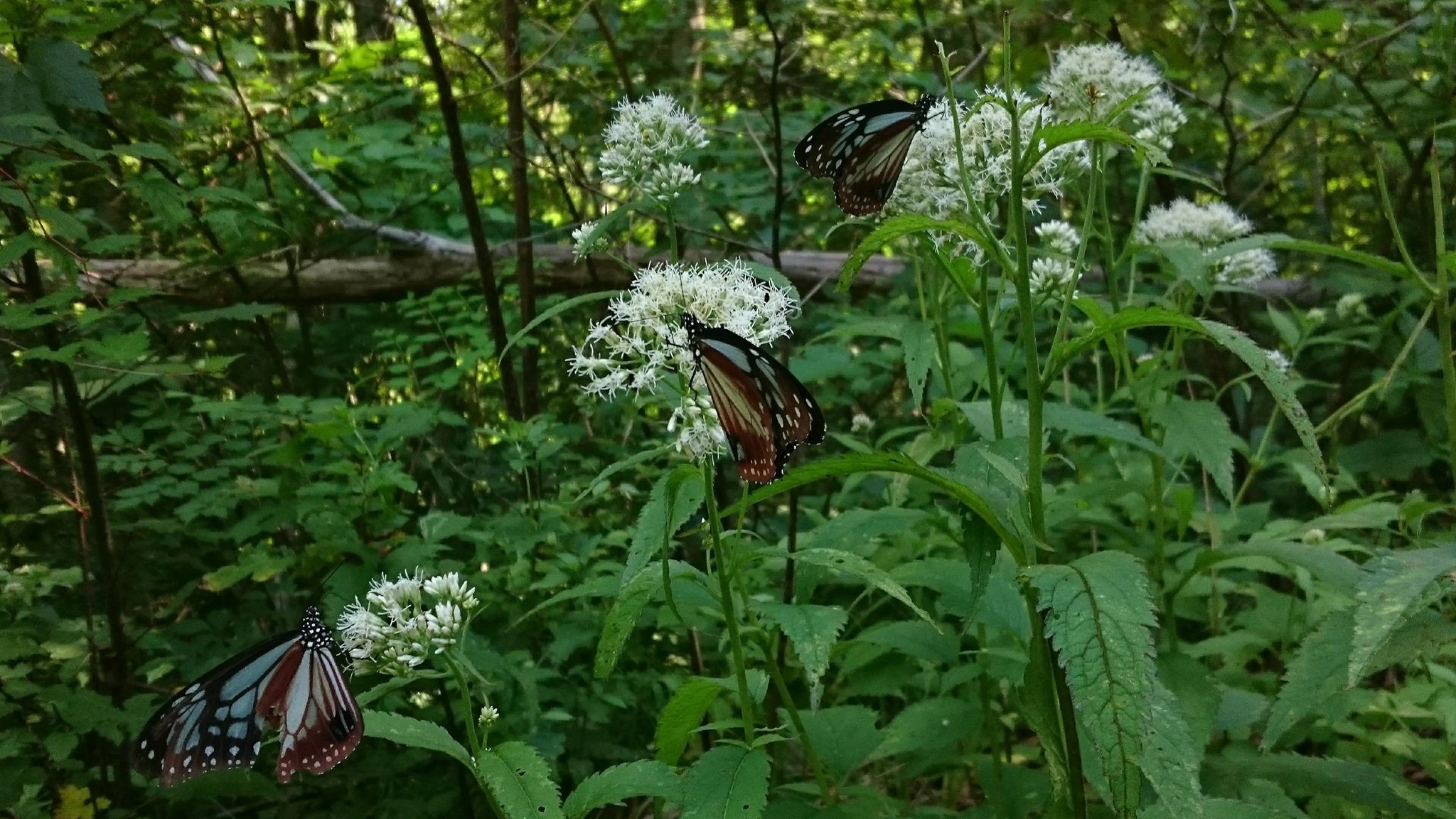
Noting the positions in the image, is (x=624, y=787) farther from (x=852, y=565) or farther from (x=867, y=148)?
(x=867, y=148)

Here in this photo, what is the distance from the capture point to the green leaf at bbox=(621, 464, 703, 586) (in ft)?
5.67

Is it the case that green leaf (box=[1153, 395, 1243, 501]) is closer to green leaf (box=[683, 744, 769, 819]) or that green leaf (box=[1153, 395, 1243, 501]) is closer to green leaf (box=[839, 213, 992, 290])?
green leaf (box=[839, 213, 992, 290])

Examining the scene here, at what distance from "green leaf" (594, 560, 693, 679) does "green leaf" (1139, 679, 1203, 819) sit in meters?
0.84

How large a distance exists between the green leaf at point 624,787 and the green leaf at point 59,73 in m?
2.10

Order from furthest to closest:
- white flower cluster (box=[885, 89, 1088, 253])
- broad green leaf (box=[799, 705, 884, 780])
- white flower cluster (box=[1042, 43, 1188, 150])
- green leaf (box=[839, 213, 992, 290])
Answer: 1. white flower cluster (box=[1042, 43, 1188, 150])
2. broad green leaf (box=[799, 705, 884, 780])
3. white flower cluster (box=[885, 89, 1088, 253])
4. green leaf (box=[839, 213, 992, 290])

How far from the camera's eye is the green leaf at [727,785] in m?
1.62

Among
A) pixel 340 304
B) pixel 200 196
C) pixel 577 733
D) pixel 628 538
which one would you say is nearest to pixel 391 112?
pixel 340 304

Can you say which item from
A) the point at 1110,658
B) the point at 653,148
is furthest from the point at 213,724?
the point at 1110,658

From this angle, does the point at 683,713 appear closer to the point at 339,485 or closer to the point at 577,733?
the point at 577,733

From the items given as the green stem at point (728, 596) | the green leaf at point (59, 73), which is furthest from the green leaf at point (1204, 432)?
the green leaf at point (59, 73)

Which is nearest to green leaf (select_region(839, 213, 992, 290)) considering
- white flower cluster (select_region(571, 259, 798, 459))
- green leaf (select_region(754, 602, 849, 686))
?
white flower cluster (select_region(571, 259, 798, 459))

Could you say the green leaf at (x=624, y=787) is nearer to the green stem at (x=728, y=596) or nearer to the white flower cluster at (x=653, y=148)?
the green stem at (x=728, y=596)

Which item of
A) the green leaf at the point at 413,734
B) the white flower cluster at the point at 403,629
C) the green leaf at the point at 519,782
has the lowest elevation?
the green leaf at the point at 519,782

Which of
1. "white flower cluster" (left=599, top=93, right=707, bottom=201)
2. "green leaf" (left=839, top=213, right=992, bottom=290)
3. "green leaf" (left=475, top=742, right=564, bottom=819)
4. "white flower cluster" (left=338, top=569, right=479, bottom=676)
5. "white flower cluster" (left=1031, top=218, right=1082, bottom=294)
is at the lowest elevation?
"green leaf" (left=475, top=742, right=564, bottom=819)
